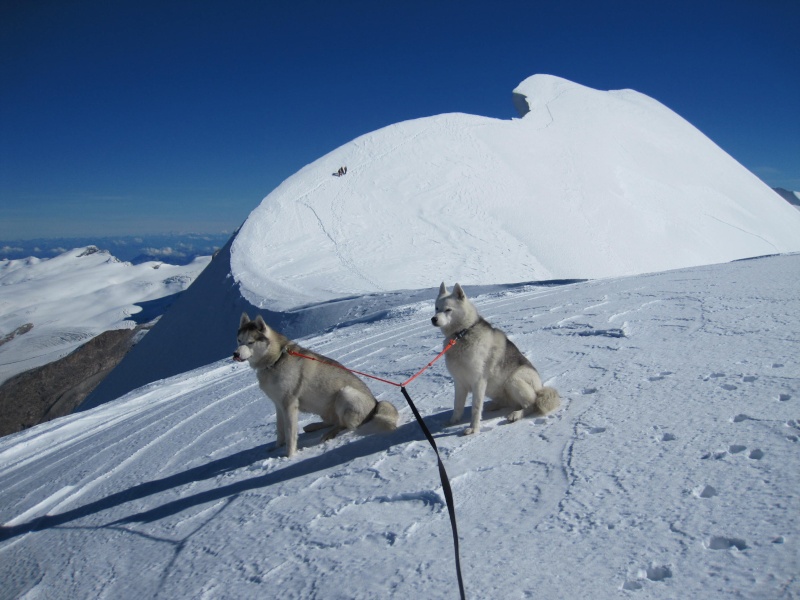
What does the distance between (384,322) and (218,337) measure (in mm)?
6810

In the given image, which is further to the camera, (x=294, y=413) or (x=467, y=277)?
(x=467, y=277)

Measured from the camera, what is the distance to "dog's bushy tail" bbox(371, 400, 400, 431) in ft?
13.7

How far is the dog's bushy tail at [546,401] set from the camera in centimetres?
397

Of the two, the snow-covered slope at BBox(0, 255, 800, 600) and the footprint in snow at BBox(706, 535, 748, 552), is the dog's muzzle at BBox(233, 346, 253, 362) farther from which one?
the footprint in snow at BBox(706, 535, 748, 552)

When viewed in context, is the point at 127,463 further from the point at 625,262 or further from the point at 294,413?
the point at 625,262

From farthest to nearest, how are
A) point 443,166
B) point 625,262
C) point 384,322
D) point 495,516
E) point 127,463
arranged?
1. point 443,166
2. point 625,262
3. point 384,322
4. point 127,463
5. point 495,516

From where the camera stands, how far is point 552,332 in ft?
23.4

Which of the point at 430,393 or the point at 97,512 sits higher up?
the point at 430,393

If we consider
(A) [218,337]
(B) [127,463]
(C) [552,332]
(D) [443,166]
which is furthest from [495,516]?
(D) [443,166]

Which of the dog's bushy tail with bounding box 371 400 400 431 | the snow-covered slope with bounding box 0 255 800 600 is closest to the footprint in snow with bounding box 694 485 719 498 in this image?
the snow-covered slope with bounding box 0 255 800 600

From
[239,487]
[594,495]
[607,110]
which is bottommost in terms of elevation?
[239,487]

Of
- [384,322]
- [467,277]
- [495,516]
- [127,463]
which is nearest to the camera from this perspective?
[495,516]

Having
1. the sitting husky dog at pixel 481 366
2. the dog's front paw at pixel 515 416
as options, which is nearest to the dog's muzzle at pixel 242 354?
the sitting husky dog at pixel 481 366

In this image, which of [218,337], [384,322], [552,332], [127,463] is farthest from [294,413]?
[218,337]
